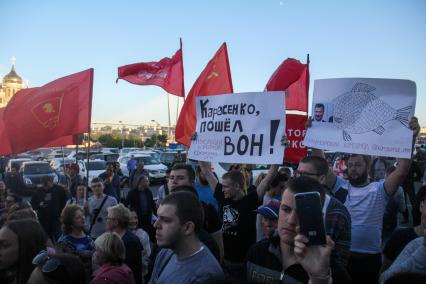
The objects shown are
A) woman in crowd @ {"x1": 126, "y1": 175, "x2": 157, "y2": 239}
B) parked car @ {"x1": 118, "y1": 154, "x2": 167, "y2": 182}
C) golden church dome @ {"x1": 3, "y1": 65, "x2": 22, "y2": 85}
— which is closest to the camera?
woman in crowd @ {"x1": 126, "y1": 175, "x2": 157, "y2": 239}

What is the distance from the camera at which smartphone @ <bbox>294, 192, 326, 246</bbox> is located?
1.55 meters

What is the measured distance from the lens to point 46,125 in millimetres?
6211

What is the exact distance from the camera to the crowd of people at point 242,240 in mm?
2275

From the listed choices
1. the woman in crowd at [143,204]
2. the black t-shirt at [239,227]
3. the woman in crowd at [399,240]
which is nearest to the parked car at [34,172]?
the woman in crowd at [143,204]

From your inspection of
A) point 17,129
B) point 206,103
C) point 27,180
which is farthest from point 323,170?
point 27,180

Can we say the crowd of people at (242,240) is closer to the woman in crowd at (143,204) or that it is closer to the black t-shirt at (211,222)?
the black t-shirt at (211,222)

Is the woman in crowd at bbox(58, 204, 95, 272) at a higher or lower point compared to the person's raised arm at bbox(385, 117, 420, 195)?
lower

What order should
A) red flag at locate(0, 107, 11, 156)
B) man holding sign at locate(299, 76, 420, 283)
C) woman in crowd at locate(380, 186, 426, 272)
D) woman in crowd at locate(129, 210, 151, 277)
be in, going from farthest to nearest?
red flag at locate(0, 107, 11, 156), woman in crowd at locate(129, 210, 151, 277), man holding sign at locate(299, 76, 420, 283), woman in crowd at locate(380, 186, 426, 272)

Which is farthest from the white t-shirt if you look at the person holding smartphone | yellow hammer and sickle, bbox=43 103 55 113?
yellow hammer and sickle, bbox=43 103 55 113

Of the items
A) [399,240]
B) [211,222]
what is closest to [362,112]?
[399,240]

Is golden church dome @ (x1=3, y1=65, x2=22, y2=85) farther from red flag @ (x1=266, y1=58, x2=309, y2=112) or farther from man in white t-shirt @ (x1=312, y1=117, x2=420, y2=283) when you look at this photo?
man in white t-shirt @ (x1=312, y1=117, x2=420, y2=283)

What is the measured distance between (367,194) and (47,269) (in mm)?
3065

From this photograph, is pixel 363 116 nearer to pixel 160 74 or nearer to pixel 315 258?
pixel 315 258

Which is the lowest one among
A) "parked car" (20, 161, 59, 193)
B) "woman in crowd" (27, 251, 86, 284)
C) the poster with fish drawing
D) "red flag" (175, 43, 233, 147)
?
"parked car" (20, 161, 59, 193)
